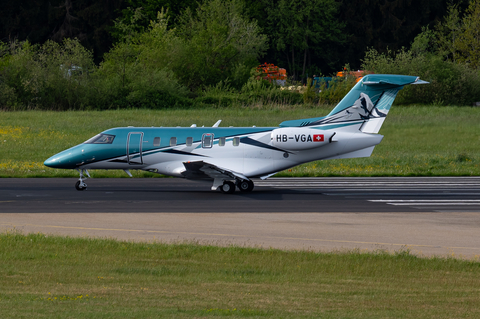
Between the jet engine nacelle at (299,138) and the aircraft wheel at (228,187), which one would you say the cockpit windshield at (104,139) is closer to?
the aircraft wheel at (228,187)

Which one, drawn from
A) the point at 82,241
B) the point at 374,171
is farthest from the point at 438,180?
the point at 82,241

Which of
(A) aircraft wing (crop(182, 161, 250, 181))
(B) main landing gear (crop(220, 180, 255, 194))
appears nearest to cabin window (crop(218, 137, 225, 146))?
(A) aircraft wing (crop(182, 161, 250, 181))

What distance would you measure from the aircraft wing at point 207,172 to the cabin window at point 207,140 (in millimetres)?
1255

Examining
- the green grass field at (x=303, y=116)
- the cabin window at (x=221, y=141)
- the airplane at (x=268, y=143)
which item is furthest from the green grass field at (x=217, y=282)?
the green grass field at (x=303, y=116)

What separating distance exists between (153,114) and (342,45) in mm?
42603

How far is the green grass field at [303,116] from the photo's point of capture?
112 ft

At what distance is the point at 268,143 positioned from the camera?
80.8 ft

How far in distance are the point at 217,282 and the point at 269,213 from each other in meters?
8.85

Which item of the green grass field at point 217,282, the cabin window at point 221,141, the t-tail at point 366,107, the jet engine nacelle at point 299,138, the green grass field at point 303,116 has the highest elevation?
the t-tail at point 366,107

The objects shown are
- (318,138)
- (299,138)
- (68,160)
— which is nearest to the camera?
(318,138)

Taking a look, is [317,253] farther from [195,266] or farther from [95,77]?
[95,77]

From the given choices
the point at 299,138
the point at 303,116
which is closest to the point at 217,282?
the point at 299,138

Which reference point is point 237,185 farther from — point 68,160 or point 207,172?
point 68,160

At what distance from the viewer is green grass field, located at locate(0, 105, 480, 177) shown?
34125 mm
